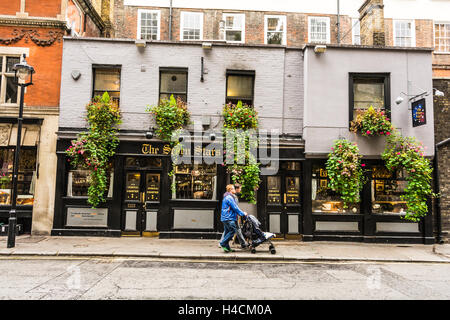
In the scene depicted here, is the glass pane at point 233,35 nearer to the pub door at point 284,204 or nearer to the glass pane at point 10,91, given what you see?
the pub door at point 284,204

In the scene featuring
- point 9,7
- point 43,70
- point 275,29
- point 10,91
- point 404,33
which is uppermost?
point 404,33

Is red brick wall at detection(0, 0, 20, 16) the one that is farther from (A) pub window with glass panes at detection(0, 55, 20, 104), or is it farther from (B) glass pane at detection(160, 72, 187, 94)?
(B) glass pane at detection(160, 72, 187, 94)

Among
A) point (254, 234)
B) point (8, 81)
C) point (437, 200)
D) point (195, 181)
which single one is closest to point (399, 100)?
point (437, 200)

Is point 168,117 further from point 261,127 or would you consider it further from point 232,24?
point 232,24

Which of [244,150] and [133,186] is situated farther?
[133,186]

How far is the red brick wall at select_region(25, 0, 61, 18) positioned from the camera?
485 inches

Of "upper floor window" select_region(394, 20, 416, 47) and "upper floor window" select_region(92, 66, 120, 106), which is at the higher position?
"upper floor window" select_region(394, 20, 416, 47)

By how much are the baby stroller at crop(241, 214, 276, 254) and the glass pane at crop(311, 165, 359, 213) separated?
3.39m

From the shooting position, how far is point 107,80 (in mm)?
12391

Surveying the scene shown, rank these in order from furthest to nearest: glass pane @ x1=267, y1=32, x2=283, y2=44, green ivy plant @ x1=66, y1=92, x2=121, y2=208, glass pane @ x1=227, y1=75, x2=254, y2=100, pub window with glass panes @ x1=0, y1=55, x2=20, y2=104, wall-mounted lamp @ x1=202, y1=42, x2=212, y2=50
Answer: glass pane @ x1=267, y1=32, x2=283, y2=44, glass pane @ x1=227, y1=75, x2=254, y2=100, pub window with glass panes @ x1=0, y1=55, x2=20, y2=104, wall-mounted lamp @ x1=202, y1=42, x2=212, y2=50, green ivy plant @ x1=66, y1=92, x2=121, y2=208

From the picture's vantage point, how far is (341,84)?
39.4ft

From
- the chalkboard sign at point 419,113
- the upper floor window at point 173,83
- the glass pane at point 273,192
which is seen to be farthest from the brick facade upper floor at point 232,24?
the glass pane at point 273,192

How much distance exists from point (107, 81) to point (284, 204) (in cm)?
843

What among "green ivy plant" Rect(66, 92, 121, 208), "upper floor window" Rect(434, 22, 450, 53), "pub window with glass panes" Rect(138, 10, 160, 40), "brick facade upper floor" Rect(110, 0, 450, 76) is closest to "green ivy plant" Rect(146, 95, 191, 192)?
"green ivy plant" Rect(66, 92, 121, 208)
